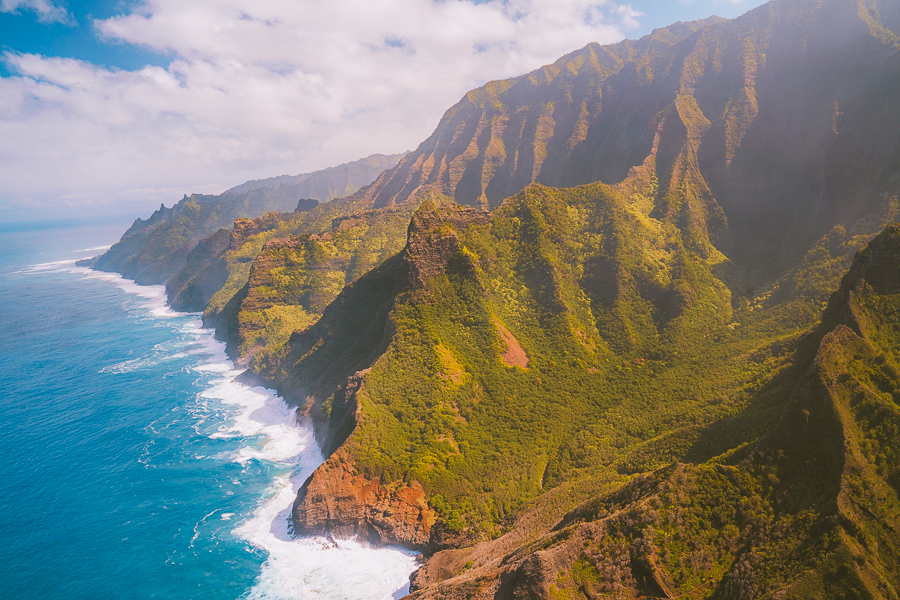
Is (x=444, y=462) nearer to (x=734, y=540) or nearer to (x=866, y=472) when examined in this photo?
(x=734, y=540)

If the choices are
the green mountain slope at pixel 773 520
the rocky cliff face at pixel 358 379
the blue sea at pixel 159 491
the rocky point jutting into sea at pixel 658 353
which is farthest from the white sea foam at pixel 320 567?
the green mountain slope at pixel 773 520

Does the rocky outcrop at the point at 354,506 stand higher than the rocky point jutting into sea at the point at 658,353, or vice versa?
the rocky point jutting into sea at the point at 658,353

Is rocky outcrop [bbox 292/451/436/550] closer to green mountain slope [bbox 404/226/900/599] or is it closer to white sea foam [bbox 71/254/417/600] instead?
white sea foam [bbox 71/254/417/600]

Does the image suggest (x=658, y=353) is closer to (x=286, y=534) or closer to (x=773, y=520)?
(x=773, y=520)

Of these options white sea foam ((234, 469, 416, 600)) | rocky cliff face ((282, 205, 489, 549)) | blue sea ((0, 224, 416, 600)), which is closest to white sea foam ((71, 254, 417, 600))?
white sea foam ((234, 469, 416, 600))

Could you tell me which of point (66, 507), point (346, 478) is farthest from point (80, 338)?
point (346, 478)

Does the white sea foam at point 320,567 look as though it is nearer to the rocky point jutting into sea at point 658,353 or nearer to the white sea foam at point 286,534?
the white sea foam at point 286,534
